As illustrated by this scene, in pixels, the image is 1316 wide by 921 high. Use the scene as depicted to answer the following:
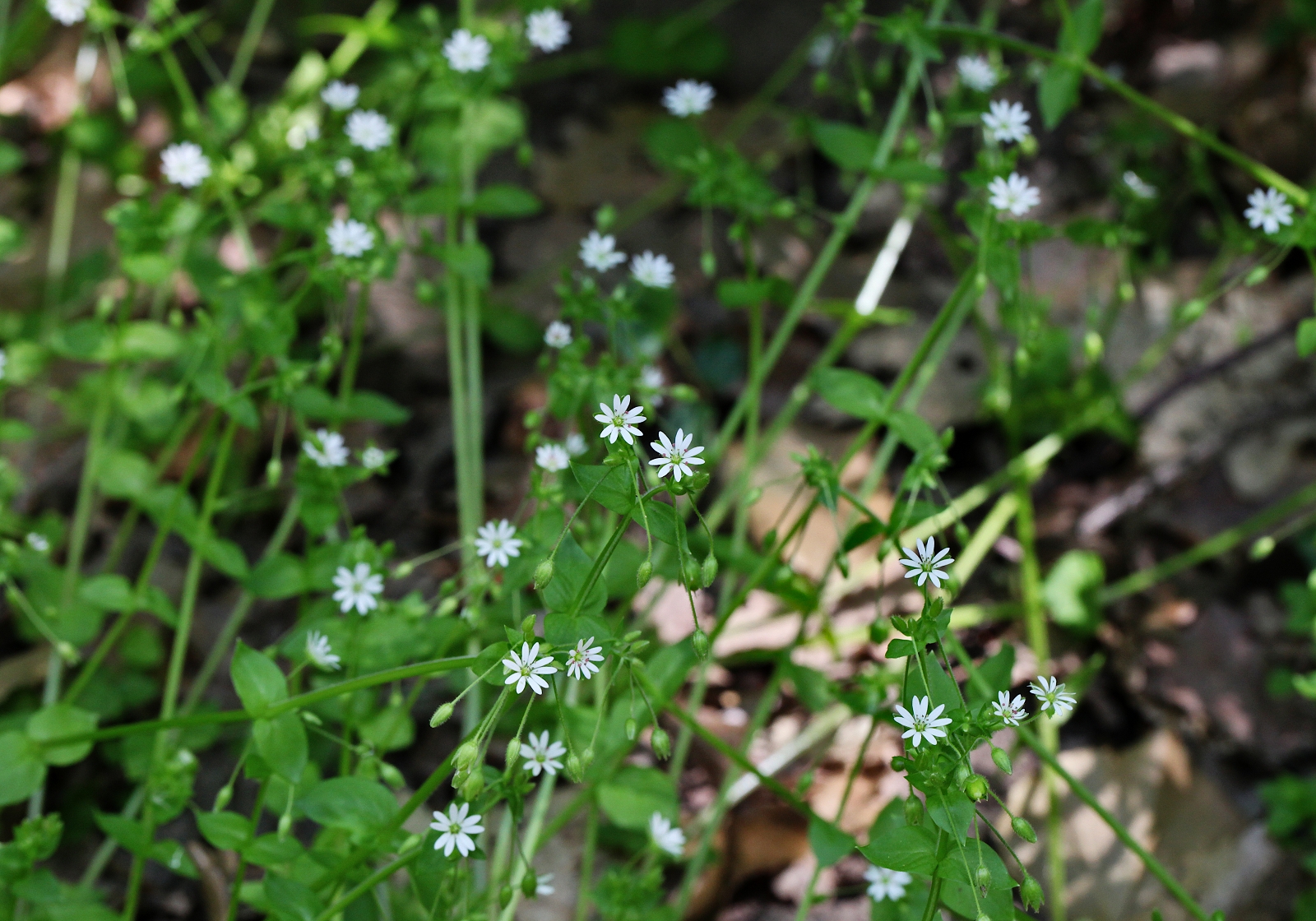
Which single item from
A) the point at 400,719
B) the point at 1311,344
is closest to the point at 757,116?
the point at 1311,344

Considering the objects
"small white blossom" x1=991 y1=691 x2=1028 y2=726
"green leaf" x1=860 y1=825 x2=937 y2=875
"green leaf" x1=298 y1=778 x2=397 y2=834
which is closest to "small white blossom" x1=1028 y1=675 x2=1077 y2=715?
"small white blossom" x1=991 y1=691 x2=1028 y2=726

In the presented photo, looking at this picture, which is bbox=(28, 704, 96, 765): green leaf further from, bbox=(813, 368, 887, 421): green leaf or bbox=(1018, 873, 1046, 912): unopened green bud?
bbox=(1018, 873, 1046, 912): unopened green bud

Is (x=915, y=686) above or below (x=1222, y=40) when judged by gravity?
below

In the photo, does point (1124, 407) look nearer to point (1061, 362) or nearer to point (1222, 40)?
point (1061, 362)

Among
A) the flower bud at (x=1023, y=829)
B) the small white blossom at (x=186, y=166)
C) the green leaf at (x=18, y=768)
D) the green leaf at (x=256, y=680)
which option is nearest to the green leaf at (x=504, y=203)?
the small white blossom at (x=186, y=166)

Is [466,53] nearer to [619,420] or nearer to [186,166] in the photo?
[186,166]
